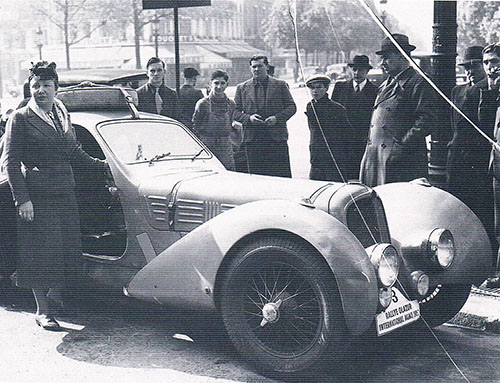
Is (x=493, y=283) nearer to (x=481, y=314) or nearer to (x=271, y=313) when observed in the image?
(x=481, y=314)

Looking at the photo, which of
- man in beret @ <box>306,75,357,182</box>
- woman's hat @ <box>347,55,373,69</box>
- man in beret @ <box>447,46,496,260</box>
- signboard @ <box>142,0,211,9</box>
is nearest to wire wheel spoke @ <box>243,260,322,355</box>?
man in beret @ <box>447,46,496,260</box>

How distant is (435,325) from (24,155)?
9.98 feet

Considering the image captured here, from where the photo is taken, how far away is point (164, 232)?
4.91 m

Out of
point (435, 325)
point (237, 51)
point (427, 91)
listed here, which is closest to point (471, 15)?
point (237, 51)

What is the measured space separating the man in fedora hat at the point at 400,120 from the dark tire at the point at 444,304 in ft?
5.12

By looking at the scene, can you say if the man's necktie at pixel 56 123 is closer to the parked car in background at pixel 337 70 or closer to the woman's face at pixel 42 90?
the woman's face at pixel 42 90

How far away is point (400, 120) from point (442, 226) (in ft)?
5.07

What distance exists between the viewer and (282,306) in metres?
4.05

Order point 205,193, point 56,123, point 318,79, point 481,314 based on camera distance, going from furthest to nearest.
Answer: point 318,79 → point 56,123 → point 481,314 → point 205,193

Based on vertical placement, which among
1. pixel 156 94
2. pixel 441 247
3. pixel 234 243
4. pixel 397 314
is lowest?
pixel 397 314

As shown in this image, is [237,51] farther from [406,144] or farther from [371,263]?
[371,263]

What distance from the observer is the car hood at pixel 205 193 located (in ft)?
14.9

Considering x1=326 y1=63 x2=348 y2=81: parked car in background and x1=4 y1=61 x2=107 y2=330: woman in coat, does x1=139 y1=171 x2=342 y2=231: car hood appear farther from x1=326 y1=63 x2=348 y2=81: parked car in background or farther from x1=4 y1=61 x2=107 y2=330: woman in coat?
x1=326 y1=63 x2=348 y2=81: parked car in background

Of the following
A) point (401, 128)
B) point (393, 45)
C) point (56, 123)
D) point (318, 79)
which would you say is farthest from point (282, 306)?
point (318, 79)
